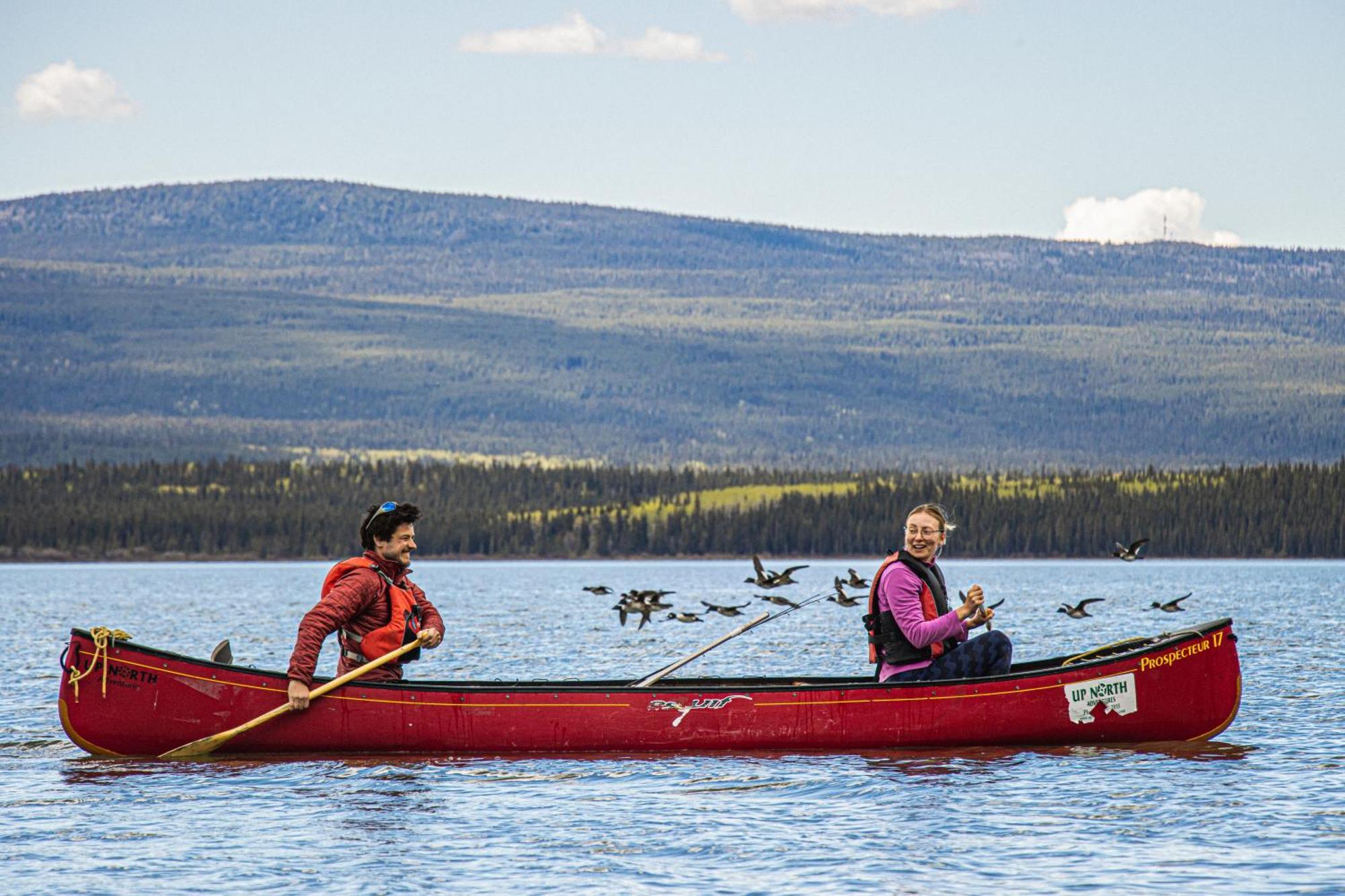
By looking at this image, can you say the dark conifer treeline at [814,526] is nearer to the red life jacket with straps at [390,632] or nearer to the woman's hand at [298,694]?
the red life jacket with straps at [390,632]

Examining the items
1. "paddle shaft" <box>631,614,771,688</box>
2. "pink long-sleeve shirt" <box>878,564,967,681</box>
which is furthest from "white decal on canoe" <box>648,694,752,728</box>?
"pink long-sleeve shirt" <box>878,564,967,681</box>

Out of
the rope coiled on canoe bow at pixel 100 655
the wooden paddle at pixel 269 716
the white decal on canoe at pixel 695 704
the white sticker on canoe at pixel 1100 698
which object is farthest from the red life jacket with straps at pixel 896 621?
the rope coiled on canoe bow at pixel 100 655

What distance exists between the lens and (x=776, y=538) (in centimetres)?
18838

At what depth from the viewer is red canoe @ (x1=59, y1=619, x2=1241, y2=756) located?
1032 inches

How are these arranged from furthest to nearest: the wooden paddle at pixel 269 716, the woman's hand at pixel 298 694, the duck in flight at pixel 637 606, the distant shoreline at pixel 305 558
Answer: the distant shoreline at pixel 305 558, the duck in flight at pixel 637 606, the woman's hand at pixel 298 694, the wooden paddle at pixel 269 716

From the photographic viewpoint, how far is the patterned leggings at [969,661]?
85.9 feet

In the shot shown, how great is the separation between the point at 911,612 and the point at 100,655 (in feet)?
32.8

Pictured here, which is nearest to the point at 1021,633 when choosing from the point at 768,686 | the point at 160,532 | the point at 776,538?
the point at 768,686

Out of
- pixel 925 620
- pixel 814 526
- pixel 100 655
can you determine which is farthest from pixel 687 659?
Result: pixel 814 526

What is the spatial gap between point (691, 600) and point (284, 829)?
71769mm

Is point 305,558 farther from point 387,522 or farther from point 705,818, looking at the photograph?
point 705,818

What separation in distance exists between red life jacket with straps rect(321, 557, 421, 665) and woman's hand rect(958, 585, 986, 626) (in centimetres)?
655

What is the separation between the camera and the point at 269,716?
85.7ft

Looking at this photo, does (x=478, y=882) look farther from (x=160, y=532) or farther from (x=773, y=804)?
(x=160, y=532)
